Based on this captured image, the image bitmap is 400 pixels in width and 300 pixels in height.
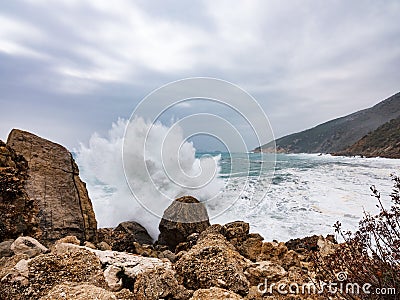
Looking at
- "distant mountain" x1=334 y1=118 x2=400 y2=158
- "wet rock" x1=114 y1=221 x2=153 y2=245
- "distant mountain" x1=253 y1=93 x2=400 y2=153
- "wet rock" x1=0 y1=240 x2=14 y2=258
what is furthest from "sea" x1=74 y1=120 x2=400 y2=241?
"distant mountain" x1=253 y1=93 x2=400 y2=153

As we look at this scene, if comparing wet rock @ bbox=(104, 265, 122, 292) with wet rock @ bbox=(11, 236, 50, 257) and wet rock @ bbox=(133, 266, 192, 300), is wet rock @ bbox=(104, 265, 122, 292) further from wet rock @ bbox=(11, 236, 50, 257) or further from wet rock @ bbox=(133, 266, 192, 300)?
wet rock @ bbox=(11, 236, 50, 257)

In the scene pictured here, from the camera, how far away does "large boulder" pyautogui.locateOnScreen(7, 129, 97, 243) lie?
6.01 meters

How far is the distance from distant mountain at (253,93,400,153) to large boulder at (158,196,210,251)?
98.0m

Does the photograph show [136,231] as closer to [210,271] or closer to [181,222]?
[181,222]

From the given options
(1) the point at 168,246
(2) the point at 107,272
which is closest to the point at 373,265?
(2) the point at 107,272

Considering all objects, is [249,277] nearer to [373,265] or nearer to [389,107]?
[373,265]

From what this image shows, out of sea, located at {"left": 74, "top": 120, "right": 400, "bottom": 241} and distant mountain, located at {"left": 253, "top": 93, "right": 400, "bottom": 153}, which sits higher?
distant mountain, located at {"left": 253, "top": 93, "right": 400, "bottom": 153}

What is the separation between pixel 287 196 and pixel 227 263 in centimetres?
1437

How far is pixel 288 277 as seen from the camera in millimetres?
2932

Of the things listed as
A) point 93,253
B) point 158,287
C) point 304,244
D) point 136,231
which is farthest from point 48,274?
point 136,231

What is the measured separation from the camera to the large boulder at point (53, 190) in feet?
19.7

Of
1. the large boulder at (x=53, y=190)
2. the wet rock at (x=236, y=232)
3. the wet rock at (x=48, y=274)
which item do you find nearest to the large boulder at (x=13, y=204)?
the large boulder at (x=53, y=190)

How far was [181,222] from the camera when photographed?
28.9ft

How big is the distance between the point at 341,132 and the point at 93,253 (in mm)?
139341
